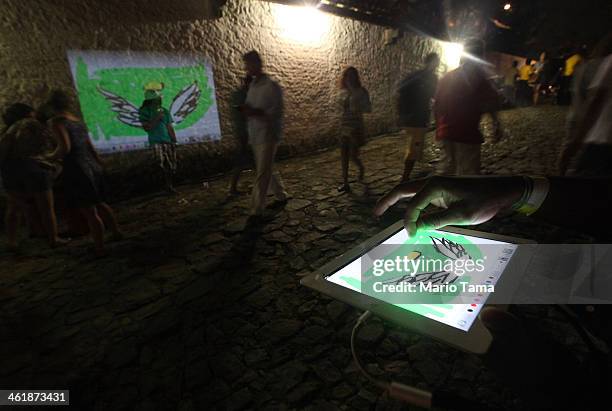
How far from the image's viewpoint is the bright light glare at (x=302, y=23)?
8.09 m

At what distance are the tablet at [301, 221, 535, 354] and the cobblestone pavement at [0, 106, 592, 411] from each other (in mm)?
1245

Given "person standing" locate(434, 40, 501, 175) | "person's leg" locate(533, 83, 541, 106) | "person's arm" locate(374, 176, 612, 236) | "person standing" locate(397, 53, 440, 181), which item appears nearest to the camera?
"person's arm" locate(374, 176, 612, 236)

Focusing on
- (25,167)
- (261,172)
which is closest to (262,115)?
(261,172)

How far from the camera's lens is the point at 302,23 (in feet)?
28.1

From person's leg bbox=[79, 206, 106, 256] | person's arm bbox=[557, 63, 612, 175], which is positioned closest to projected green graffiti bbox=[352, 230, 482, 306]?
person's arm bbox=[557, 63, 612, 175]

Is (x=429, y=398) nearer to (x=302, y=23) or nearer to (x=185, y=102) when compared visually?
(x=185, y=102)

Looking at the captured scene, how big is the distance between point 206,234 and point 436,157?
18.8ft

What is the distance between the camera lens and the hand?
1152 mm

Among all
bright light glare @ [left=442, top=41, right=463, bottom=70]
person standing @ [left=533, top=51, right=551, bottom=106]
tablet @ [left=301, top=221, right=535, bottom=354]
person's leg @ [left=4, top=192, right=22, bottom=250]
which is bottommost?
person's leg @ [left=4, top=192, right=22, bottom=250]

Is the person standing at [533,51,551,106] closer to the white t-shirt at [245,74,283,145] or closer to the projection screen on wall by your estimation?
the projection screen on wall

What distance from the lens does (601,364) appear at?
35.8 inches

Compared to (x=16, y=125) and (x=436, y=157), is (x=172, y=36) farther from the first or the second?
(x=436, y=157)

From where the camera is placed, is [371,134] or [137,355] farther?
[371,134]

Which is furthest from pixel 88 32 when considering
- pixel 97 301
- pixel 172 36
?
pixel 97 301
